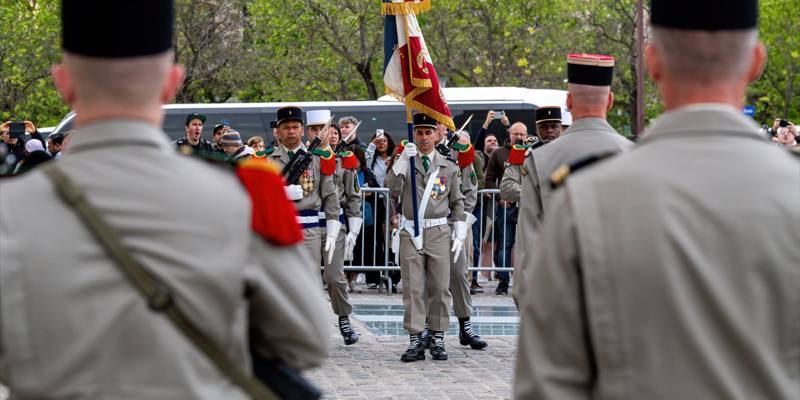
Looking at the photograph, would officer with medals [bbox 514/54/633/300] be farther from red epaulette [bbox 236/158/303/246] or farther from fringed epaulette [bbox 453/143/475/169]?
fringed epaulette [bbox 453/143/475/169]

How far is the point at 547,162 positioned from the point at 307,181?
4.97 metres

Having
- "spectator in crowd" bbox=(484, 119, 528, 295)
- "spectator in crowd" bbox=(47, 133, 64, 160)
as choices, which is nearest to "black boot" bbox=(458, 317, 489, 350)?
"spectator in crowd" bbox=(484, 119, 528, 295)

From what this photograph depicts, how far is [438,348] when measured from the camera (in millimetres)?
11695

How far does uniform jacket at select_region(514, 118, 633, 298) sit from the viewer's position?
691cm

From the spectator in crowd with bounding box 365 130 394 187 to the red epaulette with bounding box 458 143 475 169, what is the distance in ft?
19.2

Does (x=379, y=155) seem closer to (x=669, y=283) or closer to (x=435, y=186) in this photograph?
(x=435, y=186)

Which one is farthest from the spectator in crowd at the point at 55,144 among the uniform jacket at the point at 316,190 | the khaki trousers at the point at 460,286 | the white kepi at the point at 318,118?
the khaki trousers at the point at 460,286

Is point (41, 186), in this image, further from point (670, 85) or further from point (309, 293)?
point (670, 85)

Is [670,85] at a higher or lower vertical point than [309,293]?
higher

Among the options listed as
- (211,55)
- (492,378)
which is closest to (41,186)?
(492,378)

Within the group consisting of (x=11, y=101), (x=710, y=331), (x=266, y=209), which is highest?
(x=266, y=209)

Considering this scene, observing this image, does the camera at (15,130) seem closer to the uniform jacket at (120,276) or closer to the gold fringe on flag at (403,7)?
the gold fringe on flag at (403,7)

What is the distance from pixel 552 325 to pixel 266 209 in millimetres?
685

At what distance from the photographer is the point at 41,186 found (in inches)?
122
